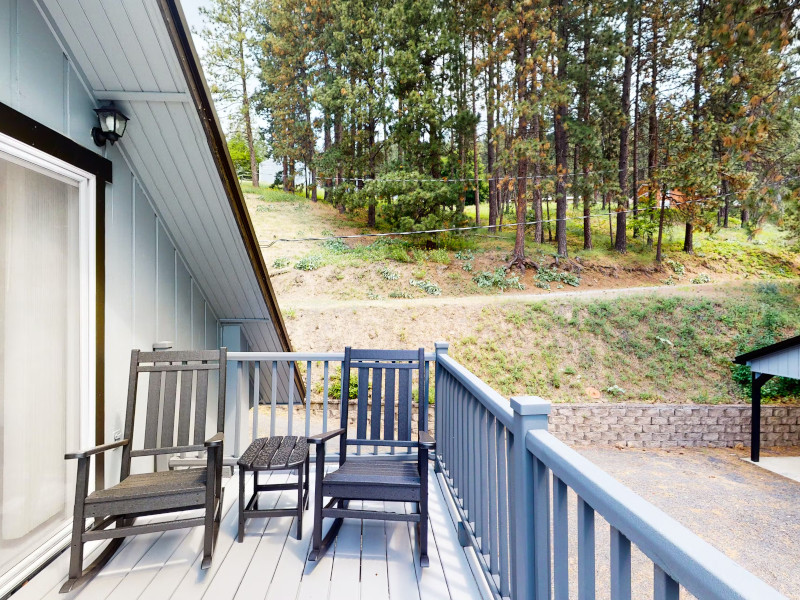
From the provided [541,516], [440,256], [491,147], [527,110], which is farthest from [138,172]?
[491,147]

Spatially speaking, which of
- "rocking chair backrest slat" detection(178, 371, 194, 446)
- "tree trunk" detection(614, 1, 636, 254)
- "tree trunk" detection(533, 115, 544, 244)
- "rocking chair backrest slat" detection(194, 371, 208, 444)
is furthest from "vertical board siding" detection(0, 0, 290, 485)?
"tree trunk" detection(614, 1, 636, 254)

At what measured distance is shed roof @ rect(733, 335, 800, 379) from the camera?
762 centimetres

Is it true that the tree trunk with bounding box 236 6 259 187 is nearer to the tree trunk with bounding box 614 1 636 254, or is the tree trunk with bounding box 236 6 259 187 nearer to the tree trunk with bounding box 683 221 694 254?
the tree trunk with bounding box 614 1 636 254

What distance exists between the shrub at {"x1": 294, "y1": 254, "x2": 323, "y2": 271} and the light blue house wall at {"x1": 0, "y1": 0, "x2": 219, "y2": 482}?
355 inches

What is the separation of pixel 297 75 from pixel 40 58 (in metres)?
16.4

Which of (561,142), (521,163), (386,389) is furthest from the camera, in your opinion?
(561,142)

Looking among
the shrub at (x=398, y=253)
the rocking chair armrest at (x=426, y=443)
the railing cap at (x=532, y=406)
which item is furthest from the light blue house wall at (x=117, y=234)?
the shrub at (x=398, y=253)

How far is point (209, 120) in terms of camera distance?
2793 millimetres

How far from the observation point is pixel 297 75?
55.6ft

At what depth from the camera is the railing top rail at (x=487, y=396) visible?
5.54 feet

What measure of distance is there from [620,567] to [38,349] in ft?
9.11

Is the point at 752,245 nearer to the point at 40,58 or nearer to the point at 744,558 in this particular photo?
the point at 744,558

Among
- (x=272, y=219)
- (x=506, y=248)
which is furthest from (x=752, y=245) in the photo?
(x=272, y=219)

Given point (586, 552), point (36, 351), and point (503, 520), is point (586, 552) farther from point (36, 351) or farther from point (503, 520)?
point (36, 351)
